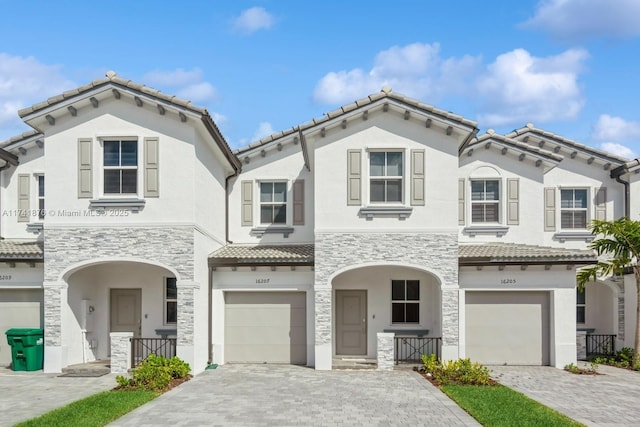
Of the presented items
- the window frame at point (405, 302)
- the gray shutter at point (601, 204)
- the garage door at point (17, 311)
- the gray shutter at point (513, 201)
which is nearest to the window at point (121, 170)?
the garage door at point (17, 311)

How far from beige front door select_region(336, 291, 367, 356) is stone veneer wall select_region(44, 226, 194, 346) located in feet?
16.1

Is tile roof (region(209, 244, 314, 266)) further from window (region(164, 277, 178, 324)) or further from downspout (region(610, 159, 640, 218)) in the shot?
downspout (region(610, 159, 640, 218))

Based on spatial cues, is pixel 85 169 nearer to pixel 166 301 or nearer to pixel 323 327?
pixel 166 301

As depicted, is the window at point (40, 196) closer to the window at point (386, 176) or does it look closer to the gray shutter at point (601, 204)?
the window at point (386, 176)

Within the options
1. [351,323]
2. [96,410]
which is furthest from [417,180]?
[96,410]

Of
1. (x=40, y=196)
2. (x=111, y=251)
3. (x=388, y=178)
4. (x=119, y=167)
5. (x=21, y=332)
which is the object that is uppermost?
(x=119, y=167)

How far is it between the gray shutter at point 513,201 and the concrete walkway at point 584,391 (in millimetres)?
4713

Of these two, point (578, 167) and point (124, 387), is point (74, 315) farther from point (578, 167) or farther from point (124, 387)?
point (578, 167)

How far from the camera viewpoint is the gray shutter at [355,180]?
53.3 ft

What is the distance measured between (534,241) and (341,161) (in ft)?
23.7

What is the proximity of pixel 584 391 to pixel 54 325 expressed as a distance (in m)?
13.3

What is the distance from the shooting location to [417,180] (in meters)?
16.2

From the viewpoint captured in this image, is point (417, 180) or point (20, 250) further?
point (20, 250)

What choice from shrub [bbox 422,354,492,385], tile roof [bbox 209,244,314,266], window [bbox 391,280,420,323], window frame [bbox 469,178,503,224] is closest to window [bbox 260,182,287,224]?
tile roof [bbox 209,244,314,266]
